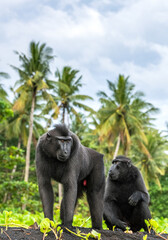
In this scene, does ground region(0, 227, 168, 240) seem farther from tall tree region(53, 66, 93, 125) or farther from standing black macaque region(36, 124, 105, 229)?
tall tree region(53, 66, 93, 125)

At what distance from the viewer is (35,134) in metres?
41.8

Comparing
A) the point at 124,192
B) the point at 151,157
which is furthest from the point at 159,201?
the point at 124,192

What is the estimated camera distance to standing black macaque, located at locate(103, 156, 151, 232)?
5.88 meters

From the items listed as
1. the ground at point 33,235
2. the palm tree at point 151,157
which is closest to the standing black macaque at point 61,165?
the ground at point 33,235

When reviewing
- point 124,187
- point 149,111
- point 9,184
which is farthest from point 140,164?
point 124,187

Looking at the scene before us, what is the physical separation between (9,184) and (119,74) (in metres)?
26.7

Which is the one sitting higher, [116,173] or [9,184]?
[116,173]

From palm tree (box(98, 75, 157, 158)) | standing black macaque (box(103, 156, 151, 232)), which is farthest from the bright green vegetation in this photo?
standing black macaque (box(103, 156, 151, 232))

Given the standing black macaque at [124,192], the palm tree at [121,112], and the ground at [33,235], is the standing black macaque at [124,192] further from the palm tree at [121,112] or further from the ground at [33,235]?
the palm tree at [121,112]

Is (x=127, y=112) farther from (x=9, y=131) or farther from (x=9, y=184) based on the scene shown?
(x=9, y=184)

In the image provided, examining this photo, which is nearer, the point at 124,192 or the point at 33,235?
the point at 33,235

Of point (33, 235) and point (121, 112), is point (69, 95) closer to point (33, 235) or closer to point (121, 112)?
point (121, 112)

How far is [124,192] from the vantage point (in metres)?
6.12

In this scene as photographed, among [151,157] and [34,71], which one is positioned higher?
[34,71]
